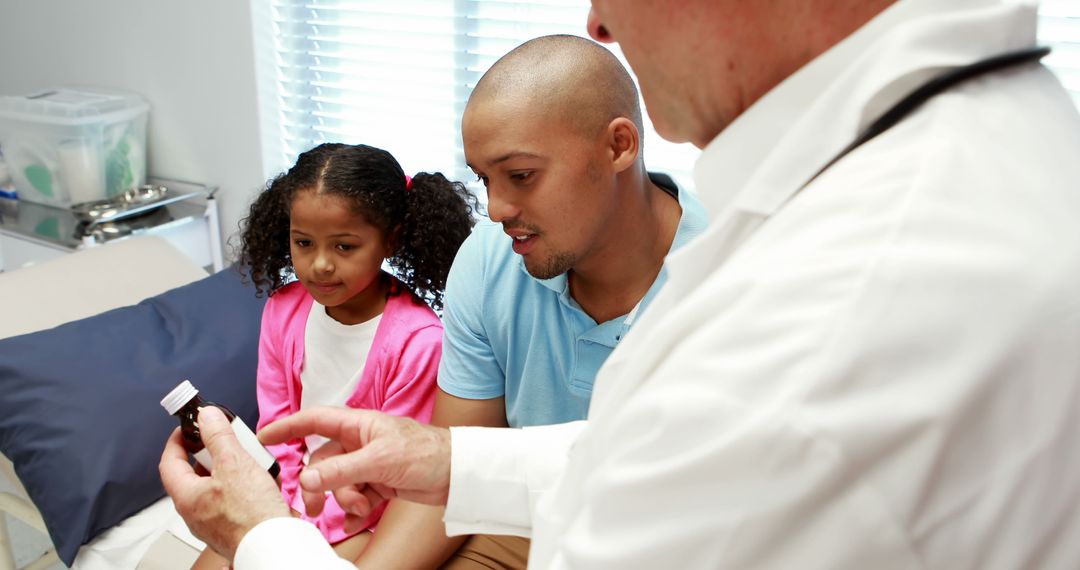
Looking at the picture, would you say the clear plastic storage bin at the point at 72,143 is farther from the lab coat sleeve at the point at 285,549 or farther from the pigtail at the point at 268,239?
the lab coat sleeve at the point at 285,549

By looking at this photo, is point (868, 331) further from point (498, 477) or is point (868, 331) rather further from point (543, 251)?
point (543, 251)

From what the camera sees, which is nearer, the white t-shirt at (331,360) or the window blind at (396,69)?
the white t-shirt at (331,360)

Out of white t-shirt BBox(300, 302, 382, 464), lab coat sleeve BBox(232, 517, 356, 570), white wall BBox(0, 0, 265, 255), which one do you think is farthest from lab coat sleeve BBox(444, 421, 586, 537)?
white wall BBox(0, 0, 265, 255)

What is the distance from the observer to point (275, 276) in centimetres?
193

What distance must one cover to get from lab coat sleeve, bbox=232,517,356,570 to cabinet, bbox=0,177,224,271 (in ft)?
6.68

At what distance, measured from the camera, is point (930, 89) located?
1.76 feet

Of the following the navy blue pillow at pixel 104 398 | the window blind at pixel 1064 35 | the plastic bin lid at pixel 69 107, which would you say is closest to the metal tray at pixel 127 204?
the plastic bin lid at pixel 69 107

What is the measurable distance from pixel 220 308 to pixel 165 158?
115cm

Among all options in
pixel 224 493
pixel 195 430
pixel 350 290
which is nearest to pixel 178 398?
pixel 195 430

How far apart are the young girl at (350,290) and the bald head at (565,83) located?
37 centimetres

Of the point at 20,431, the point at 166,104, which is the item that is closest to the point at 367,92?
the point at 166,104

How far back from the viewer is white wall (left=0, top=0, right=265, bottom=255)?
2693 mm

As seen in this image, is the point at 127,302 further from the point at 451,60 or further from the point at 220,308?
the point at 451,60

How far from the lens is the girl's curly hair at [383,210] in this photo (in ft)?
5.54
